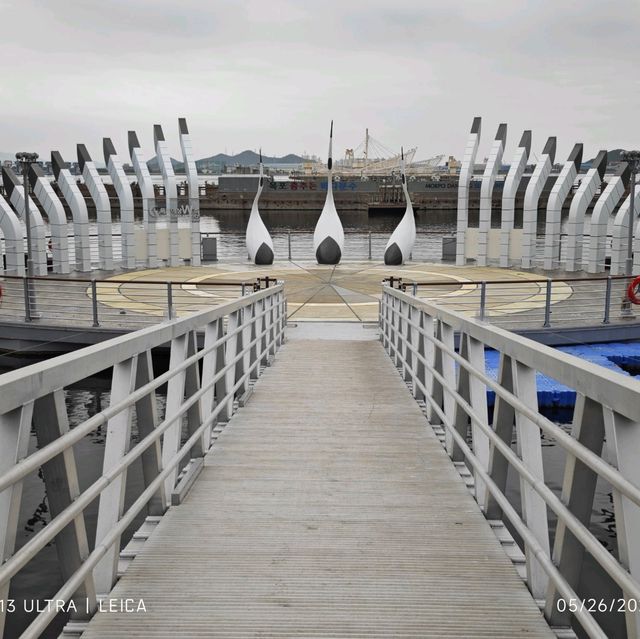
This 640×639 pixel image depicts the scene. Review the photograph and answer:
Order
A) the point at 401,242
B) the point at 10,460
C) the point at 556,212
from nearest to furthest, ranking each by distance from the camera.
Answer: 1. the point at 10,460
2. the point at 556,212
3. the point at 401,242

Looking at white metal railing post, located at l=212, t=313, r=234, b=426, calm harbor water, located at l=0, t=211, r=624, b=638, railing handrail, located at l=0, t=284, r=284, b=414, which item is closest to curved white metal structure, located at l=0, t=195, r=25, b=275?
calm harbor water, located at l=0, t=211, r=624, b=638

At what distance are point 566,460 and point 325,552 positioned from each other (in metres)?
1.30

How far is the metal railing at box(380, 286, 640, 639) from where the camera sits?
7.65 feet

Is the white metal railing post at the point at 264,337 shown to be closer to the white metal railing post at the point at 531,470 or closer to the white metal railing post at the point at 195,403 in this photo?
the white metal railing post at the point at 195,403

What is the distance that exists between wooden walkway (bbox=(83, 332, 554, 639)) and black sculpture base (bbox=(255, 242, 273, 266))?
18365 millimetres

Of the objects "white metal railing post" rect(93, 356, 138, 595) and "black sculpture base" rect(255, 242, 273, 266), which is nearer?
"white metal railing post" rect(93, 356, 138, 595)

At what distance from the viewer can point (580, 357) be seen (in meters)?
11.8

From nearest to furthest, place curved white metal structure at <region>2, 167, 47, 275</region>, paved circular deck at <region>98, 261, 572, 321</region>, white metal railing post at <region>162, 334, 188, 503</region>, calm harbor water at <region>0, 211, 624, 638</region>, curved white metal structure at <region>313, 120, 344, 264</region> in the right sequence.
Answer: white metal railing post at <region>162, 334, 188, 503</region>
calm harbor water at <region>0, 211, 624, 638</region>
paved circular deck at <region>98, 261, 572, 321</region>
curved white metal structure at <region>2, 167, 47, 275</region>
curved white metal structure at <region>313, 120, 344, 264</region>

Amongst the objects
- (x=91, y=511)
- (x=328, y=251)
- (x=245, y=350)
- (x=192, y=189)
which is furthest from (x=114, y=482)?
(x=192, y=189)

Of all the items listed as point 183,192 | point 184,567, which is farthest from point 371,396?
point 183,192

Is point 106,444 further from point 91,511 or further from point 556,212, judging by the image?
point 556,212

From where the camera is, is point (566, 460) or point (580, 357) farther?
point (580, 357)

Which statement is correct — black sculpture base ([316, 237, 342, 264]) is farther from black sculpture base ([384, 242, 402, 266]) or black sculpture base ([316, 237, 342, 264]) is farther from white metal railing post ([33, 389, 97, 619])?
white metal railing post ([33, 389, 97, 619])

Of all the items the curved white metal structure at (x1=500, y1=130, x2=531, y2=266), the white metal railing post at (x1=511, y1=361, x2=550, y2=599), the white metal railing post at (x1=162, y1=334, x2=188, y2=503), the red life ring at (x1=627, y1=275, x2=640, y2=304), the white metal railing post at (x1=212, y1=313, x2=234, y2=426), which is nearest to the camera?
the white metal railing post at (x1=511, y1=361, x2=550, y2=599)
